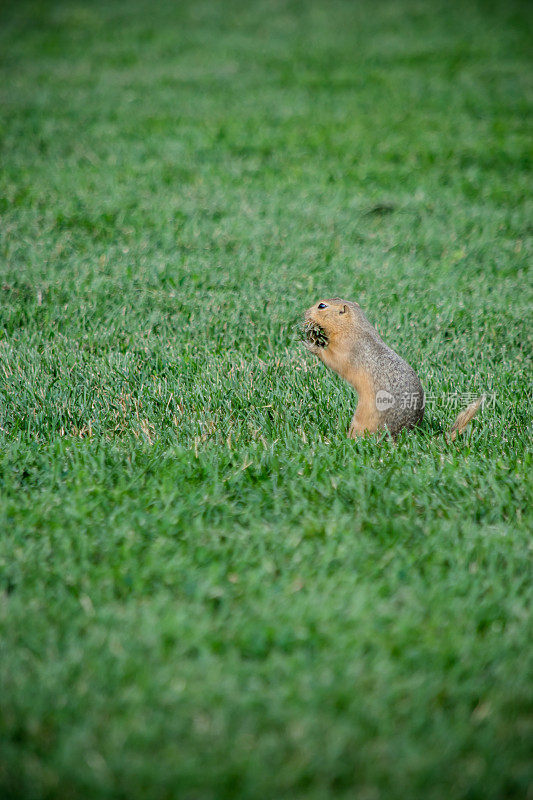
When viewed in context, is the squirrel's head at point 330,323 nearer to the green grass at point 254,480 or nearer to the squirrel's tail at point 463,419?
the green grass at point 254,480

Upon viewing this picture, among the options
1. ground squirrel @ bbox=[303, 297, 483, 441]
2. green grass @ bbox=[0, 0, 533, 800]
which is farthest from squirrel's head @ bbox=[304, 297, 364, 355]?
green grass @ bbox=[0, 0, 533, 800]

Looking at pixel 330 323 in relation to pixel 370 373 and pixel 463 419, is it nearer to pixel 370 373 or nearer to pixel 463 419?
pixel 370 373

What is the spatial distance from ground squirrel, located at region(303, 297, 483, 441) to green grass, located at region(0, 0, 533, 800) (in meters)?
0.18

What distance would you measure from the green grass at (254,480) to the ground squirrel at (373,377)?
18 centimetres

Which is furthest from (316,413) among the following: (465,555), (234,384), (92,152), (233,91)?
(233,91)

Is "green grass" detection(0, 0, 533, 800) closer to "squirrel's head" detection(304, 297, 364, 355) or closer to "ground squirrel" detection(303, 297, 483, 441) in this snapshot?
"ground squirrel" detection(303, 297, 483, 441)

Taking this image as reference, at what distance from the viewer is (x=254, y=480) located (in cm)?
323

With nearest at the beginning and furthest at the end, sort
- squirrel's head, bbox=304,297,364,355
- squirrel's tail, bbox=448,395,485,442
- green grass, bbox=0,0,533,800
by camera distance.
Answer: green grass, bbox=0,0,533,800 → squirrel's tail, bbox=448,395,485,442 → squirrel's head, bbox=304,297,364,355

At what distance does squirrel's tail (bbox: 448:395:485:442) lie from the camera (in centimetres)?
339

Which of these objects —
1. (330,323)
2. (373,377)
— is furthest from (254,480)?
(330,323)

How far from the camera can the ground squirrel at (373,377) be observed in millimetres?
3473

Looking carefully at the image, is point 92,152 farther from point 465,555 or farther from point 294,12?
point 294,12

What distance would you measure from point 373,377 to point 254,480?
0.81 m

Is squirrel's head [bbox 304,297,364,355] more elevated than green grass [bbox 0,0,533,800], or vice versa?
squirrel's head [bbox 304,297,364,355]
